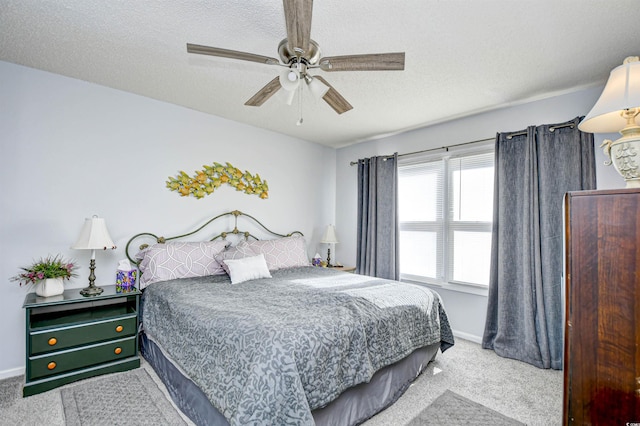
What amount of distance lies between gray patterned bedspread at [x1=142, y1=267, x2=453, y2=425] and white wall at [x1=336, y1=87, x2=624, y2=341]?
35.5 inches

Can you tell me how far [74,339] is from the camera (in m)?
2.38

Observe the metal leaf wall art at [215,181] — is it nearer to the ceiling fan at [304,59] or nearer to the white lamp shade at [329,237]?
the white lamp shade at [329,237]

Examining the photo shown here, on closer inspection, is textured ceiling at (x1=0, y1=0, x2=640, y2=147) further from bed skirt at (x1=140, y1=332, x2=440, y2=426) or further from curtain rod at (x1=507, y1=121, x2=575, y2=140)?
bed skirt at (x1=140, y1=332, x2=440, y2=426)

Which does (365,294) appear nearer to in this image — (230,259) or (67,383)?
(230,259)

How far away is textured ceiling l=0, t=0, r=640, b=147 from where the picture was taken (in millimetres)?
1819

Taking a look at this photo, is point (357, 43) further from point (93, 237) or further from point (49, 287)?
point (49, 287)

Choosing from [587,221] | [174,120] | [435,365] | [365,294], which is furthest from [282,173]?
[587,221]

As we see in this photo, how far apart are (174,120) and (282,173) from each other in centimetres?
157

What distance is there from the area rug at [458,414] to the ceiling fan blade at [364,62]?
90.3 inches

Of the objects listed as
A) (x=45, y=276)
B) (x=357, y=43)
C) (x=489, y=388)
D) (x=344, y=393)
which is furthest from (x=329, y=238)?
(x=45, y=276)

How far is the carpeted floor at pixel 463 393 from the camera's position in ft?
6.60

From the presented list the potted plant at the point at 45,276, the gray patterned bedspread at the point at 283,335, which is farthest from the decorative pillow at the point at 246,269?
the potted plant at the point at 45,276

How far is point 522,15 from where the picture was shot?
184 cm

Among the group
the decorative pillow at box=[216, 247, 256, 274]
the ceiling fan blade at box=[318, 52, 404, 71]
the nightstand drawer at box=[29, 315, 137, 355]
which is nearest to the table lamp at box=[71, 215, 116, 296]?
the nightstand drawer at box=[29, 315, 137, 355]
